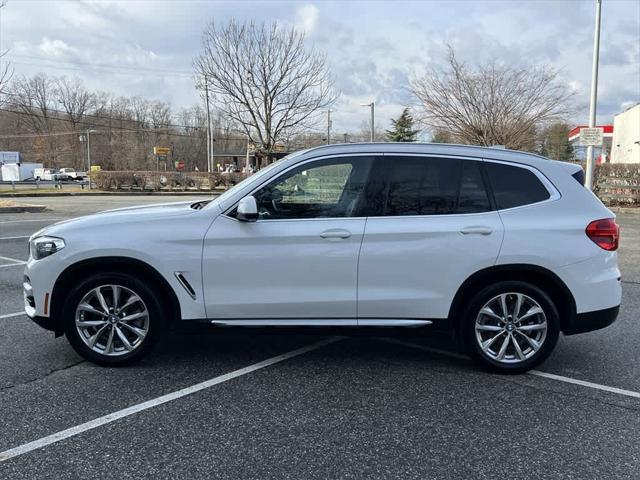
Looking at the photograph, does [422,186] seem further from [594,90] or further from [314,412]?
[594,90]

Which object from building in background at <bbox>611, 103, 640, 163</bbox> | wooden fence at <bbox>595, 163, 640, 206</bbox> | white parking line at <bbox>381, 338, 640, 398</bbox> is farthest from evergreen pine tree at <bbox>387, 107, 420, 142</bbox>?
white parking line at <bbox>381, 338, 640, 398</bbox>

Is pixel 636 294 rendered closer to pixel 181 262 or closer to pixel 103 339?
pixel 181 262

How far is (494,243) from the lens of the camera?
4098 mm

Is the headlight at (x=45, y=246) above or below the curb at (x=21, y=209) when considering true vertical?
above

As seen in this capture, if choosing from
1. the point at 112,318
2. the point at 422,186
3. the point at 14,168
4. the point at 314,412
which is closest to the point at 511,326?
the point at 422,186

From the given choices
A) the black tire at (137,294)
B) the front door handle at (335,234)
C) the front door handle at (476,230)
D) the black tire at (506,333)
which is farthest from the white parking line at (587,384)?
the black tire at (137,294)

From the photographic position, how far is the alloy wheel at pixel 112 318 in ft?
13.9

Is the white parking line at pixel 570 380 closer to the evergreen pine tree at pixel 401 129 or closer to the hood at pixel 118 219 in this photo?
the hood at pixel 118 219

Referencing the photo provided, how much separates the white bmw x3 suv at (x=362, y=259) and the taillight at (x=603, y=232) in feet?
0.03

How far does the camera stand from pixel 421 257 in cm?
410

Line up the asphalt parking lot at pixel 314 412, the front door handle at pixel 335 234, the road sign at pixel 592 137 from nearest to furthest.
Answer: the asphalt parking lot at pixel 314 412 → the front door handle at pixel 335 234 → the road sign at pixel 592 137

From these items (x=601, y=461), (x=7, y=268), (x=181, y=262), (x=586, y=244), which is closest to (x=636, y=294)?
(x=586, y=244)

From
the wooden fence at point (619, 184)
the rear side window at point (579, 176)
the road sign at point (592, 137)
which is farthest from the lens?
the wooden fence at point (619, 184)

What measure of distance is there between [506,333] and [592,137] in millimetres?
15148
